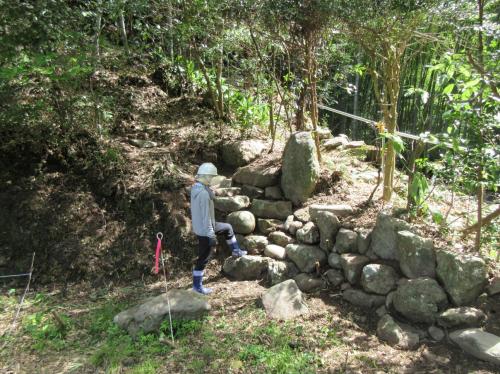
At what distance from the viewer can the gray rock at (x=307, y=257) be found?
440 centimetres

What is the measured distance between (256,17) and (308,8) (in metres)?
0.73

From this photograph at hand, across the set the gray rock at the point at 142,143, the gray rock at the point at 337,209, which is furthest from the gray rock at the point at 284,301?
the gray rock at the point at 142,143

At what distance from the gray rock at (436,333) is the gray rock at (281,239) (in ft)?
5.55

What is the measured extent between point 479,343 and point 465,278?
527 mm

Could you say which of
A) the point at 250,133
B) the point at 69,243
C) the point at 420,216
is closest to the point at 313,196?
the point at 420,216

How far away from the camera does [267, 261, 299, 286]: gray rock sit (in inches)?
173

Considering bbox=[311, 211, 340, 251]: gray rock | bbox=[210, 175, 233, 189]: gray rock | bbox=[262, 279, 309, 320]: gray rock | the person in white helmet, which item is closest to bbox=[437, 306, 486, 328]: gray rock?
bbox=[262, 279, 309, 320]: gray rock

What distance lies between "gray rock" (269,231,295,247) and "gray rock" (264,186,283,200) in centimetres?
52

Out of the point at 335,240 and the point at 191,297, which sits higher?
the point at 335,240

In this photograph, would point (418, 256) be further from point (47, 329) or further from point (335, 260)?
point (47, 329)

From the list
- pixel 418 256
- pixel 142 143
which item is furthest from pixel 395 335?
pixel 142 143

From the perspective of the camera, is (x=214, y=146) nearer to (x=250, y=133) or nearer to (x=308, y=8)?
(x=250, y=133)

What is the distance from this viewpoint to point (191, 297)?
4004 millimetres

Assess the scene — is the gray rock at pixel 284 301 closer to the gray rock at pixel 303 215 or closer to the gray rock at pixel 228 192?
the gray rock at pixel 303 215
